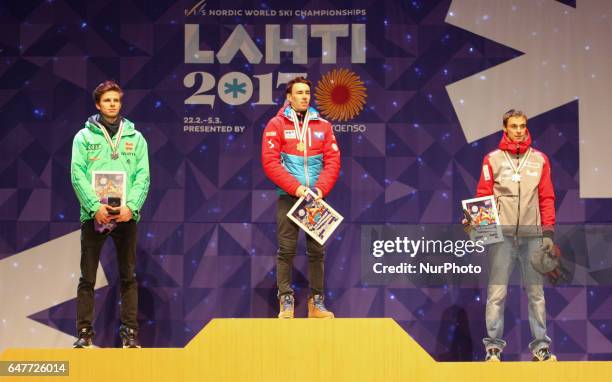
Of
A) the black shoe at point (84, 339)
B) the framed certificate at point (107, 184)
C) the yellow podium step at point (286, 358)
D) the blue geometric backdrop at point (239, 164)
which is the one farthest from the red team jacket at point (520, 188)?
the black shoe at point (84, 339)

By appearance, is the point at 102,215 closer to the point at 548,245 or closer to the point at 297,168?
the point at 297,168

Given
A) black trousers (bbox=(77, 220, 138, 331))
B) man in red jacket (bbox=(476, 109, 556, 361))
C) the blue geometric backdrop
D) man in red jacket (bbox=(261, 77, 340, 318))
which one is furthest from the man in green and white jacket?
man in red jacket (bbox=(476, 109, 556, 361))

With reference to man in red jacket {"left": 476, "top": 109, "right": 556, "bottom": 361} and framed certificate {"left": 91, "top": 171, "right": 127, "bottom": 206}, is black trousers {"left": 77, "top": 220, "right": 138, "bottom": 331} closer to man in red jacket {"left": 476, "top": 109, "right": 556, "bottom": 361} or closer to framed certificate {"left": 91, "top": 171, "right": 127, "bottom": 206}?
framed certificate {"left": 91, "top": 171, "right": 127, "bottom": 206}

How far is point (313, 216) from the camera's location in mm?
5004

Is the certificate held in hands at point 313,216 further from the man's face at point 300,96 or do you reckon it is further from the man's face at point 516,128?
the man's face at point 516,128

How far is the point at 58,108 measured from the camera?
6250 mm

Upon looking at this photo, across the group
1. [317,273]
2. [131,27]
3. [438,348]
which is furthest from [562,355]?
[131,27]

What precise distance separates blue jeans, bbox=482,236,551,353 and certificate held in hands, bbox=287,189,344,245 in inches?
40.1

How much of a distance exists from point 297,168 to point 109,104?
1.19 m

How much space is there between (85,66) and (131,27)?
45 cm

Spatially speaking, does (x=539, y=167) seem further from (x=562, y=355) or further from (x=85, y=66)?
(x=85, y=66)

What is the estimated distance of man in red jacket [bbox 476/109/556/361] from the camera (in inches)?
200

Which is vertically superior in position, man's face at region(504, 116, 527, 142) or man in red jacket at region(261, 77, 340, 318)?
man's face at region(504, 116, 527, 142)

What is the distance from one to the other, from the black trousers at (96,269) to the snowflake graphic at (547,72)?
2.61 meters
